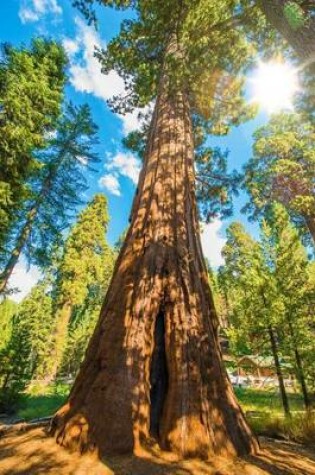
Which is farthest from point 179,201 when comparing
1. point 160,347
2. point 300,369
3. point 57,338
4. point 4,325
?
point 4,325

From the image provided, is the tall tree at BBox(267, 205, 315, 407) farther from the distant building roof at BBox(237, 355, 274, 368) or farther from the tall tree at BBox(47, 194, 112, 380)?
the tall tree at BBox(47, 194, 112, 380)

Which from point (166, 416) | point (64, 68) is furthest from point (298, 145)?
point (166, 416)

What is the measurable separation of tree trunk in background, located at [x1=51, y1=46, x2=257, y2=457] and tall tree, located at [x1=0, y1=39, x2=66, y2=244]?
313 inches

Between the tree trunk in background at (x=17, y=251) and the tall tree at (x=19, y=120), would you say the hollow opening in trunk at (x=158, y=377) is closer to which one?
the tall tree at (x=19, y=120)

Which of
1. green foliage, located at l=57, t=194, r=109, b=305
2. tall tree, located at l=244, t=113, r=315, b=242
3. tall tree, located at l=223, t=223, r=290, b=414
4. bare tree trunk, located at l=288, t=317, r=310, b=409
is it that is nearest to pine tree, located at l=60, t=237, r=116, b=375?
green foliage, located at l=57, t=194, r=109, b=305

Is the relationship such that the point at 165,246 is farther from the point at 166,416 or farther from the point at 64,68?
the point at 64,68

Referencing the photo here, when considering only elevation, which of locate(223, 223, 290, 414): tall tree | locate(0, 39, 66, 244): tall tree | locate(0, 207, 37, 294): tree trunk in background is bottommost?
locate(223, 223, 290, 414): tall tree

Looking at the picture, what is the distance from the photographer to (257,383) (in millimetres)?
25016

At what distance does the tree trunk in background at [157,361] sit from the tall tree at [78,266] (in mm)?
21720

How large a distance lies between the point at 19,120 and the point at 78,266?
1634 centimetres

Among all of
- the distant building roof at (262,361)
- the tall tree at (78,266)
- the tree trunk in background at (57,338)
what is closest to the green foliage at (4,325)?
the tree trunk in background at (57,338)

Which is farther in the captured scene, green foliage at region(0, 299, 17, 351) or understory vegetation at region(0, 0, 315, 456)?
green foliage at region(0, 299, 17, 351)

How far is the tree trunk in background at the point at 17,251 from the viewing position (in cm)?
1263

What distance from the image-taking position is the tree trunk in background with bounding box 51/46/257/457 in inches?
105
